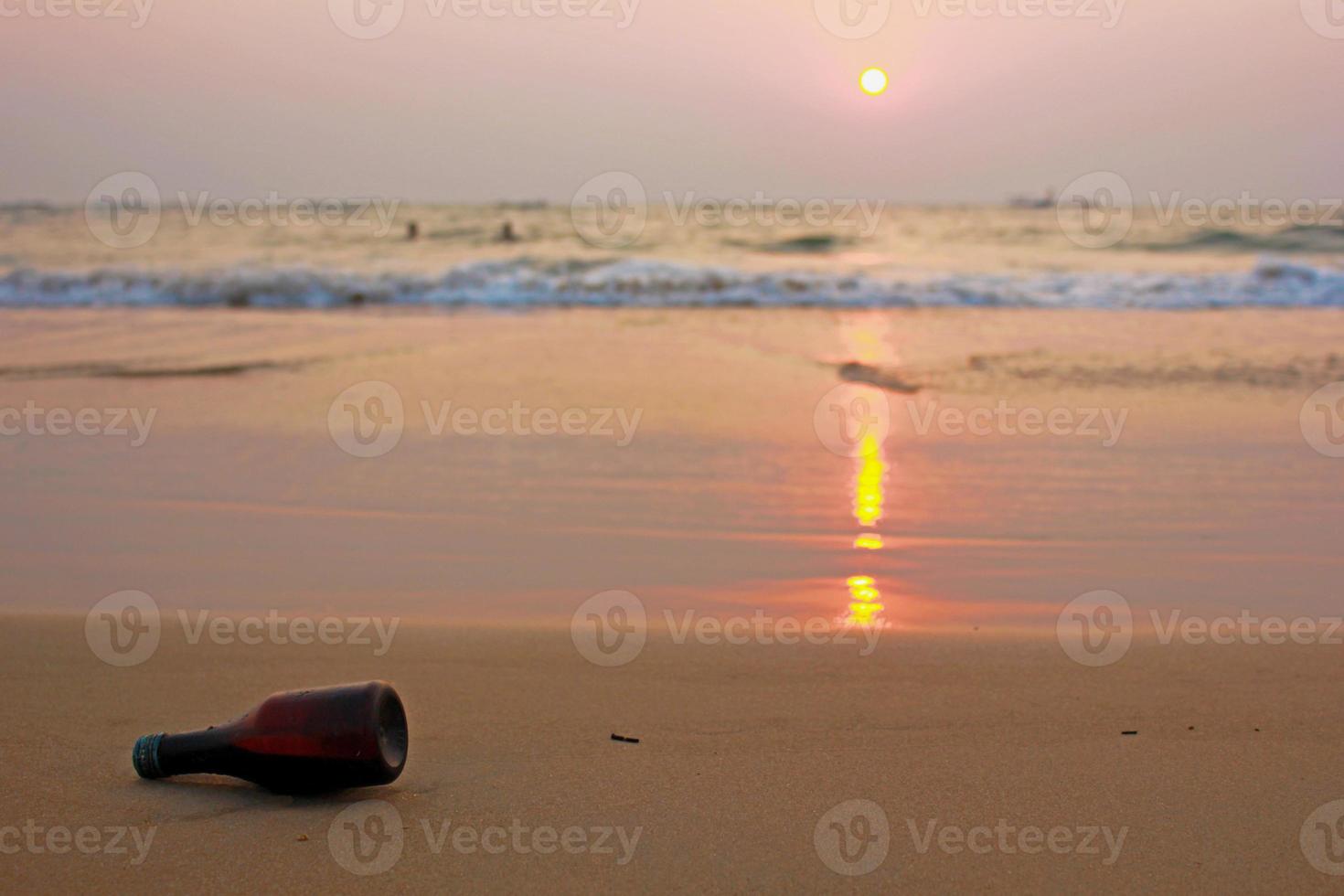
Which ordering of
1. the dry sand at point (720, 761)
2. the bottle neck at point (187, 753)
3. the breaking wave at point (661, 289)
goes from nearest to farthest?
the dry sand at point (720, 761)
the bottle neck at point (187, 753)
the breaking wave at point (661, 289)

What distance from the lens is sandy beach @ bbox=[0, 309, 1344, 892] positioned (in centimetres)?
184

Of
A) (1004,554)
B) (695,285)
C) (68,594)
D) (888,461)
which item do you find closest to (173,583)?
(68,594)

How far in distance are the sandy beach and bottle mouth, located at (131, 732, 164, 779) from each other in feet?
0.09

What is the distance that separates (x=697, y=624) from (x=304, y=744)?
1.43 metres

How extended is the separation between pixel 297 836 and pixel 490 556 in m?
2.08

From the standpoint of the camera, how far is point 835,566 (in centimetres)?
379

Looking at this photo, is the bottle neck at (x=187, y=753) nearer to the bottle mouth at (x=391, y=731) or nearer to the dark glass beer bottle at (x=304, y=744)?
the dark glass beer bottle at (x=304, y=744)

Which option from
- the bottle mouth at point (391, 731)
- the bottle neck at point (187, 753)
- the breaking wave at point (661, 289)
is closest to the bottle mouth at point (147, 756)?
the bottle neck at point (187, 753)

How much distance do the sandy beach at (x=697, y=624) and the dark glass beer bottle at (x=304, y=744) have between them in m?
0.05

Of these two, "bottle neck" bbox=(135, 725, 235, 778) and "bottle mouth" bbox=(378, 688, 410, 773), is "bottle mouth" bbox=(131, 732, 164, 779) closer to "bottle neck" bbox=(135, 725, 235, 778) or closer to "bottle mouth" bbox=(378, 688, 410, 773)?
"bottle neck" bbox=(135, 725, 235, 778)

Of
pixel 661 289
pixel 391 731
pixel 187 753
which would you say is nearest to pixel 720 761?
pixel 391 731

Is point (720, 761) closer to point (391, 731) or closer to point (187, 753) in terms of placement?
point (391, 731)

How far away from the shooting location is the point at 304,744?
1.84 m

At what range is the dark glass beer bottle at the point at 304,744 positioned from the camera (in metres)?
1.81
